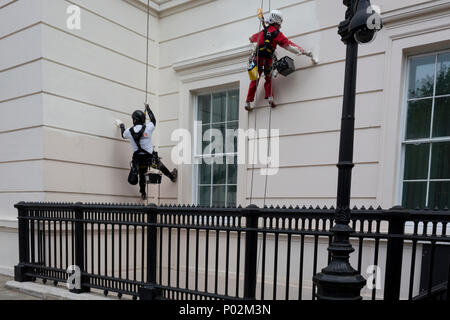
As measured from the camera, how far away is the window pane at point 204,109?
7.02 m

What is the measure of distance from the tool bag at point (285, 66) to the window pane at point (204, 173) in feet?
8.54

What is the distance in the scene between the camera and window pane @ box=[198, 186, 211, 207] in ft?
22.6

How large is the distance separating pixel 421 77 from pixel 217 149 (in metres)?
3.93

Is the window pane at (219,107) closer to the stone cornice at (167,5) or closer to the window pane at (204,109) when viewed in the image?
the window pane at (204,109)

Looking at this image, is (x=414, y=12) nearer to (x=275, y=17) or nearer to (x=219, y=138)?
(x=275, y=17)

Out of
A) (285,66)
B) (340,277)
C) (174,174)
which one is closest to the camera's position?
(340,277)

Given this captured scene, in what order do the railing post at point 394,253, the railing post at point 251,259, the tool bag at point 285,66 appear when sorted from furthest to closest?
the tool bag at point 285,66, the railing post at point 251,259, the railing post at point 394,253

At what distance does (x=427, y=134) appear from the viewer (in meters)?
4.66

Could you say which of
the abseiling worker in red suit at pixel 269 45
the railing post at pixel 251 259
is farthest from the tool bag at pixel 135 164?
the railing post at pixel 251 259

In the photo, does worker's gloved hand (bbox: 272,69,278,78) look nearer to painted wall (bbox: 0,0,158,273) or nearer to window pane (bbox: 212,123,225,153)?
window pane (bbox: 212,123,225,153)

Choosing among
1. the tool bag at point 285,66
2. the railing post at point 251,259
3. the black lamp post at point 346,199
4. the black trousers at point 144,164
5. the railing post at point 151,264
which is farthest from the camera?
the black trousers at point 144,164

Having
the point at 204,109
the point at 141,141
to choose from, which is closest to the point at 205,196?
the point at 141,141

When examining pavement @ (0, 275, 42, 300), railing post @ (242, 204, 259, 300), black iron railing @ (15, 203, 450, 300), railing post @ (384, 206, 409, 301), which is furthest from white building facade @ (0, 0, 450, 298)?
railing post @ (242, 204, 259, 300)
